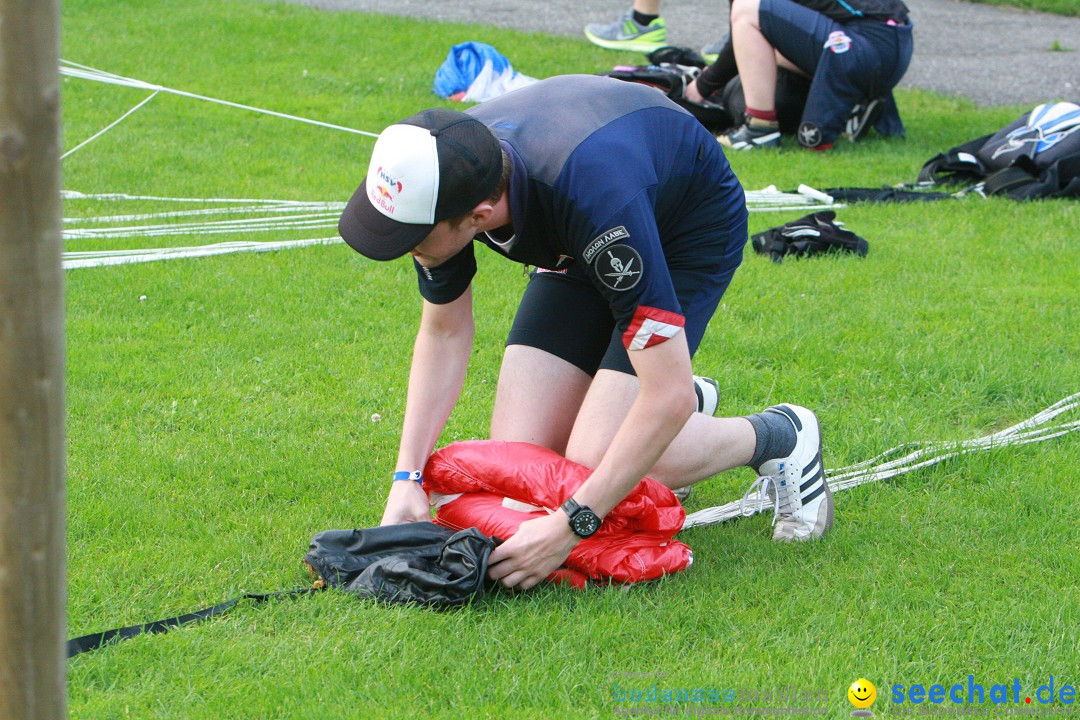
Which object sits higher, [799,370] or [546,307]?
[546,307]

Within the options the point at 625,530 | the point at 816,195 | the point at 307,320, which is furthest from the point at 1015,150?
the point at 625,530

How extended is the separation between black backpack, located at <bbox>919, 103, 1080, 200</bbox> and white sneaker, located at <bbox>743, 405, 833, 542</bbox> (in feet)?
13.0

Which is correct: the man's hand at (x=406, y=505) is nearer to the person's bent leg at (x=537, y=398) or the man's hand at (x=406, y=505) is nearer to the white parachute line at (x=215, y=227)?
the person's bent leg at (x=537, y=398)

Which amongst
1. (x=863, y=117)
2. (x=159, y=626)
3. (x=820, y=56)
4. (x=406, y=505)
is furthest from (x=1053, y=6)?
(x=159, y=626)

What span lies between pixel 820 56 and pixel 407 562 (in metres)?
5.87

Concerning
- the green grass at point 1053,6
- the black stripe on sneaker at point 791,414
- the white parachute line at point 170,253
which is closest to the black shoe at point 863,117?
the white parachute line at point 170,253

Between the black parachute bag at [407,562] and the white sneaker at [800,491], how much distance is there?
0.93 m

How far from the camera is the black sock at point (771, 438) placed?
10.8 feet

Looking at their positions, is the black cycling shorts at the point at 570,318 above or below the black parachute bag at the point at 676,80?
above

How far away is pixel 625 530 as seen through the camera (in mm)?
3010

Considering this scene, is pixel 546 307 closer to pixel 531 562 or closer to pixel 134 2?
pixel 531 562

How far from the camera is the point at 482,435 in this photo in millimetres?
3957

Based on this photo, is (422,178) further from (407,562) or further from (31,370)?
(31,370)

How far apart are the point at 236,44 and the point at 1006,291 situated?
7.09 metres
